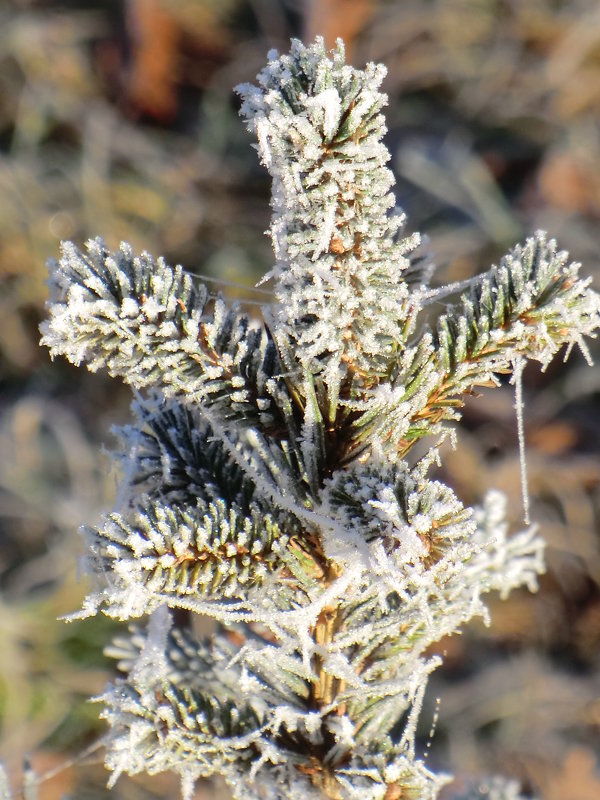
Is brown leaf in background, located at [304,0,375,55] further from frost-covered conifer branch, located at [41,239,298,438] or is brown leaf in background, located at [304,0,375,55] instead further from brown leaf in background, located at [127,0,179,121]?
frost-covered conifer branch, located at [41,239,298,438]

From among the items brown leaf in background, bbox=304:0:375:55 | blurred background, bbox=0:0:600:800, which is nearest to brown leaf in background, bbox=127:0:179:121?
blurred background, bbox=0:0:600:800

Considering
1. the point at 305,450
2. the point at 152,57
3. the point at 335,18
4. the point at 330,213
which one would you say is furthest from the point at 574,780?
the point at 152,57

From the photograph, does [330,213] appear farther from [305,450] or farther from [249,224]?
[249,224]

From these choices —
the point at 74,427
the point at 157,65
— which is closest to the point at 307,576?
the point at 74,427

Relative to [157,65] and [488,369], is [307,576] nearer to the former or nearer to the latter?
[488,369]

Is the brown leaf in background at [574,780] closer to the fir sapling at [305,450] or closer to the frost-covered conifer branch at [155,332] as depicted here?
the fir sapling at [305,450]

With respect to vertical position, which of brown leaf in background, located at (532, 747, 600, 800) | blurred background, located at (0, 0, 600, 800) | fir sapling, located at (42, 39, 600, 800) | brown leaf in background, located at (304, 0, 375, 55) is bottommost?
brown leaf in background, located at (532, 747, 600, 800)
